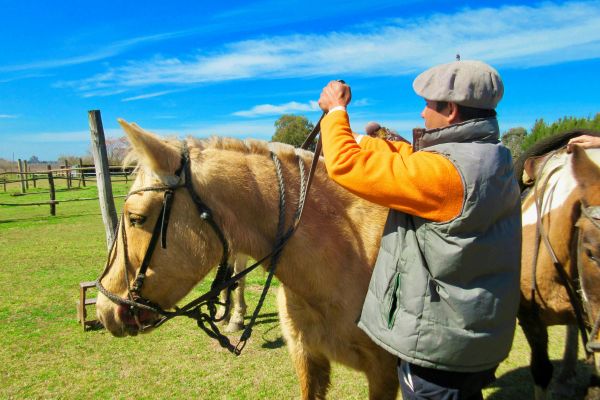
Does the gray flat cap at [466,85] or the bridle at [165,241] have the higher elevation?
the gray flat cap at [466,85]

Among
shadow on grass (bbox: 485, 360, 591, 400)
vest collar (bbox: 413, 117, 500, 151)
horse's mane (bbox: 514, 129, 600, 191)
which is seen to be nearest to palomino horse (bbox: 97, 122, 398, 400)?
vest collar (bbox: 413, 117, 500, 151)

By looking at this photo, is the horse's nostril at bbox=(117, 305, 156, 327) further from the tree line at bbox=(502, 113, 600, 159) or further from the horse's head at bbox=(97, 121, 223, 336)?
the tree line at bbox=(502, 113, 600, 159)

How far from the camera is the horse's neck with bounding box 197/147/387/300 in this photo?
2.02 meters

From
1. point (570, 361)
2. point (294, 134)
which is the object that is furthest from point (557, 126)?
point (570, 361)

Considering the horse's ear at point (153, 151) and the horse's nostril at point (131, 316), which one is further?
the horse's nostril at point (131, 316)

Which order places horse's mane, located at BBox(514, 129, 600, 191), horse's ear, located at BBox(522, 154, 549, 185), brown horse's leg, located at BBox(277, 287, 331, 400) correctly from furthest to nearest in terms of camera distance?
horse's mane, located at BBox(514, 129, 600, 191) < horse's ear, located at BBox(522, 154, 549, 185) < brown horse's leg, located at BBox(277, 287, 331, 400)

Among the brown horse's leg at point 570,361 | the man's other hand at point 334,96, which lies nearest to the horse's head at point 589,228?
the man's other hand at point 334,96

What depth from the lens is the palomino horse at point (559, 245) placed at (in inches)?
81.2

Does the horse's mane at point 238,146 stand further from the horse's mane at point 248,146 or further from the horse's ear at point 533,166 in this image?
the horse's ear at point 533,166

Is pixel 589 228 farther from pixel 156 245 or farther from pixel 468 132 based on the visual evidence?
pixel 156 245

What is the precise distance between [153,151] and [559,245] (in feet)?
7.90

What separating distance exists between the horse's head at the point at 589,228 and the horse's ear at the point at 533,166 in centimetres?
95

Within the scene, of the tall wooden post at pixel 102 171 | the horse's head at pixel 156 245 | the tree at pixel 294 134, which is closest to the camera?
the horse's head at pixel 156 245

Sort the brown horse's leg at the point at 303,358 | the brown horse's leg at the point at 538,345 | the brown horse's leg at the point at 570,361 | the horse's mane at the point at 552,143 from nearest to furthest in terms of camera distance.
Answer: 1. the brown horse's leg at the point at 303,358
2. the brown horse's leg at the point at 538,345
3. the horse's mane at the point at 552,143
4. the brown horse's leg at the point at 570,361
